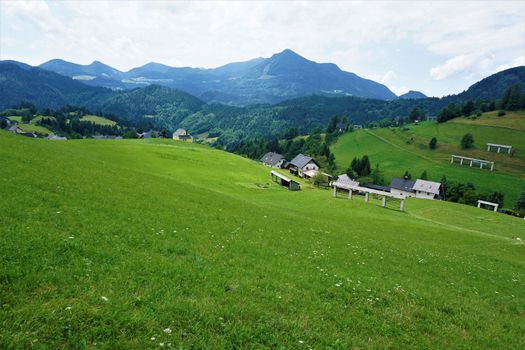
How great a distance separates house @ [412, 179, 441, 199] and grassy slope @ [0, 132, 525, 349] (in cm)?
11120

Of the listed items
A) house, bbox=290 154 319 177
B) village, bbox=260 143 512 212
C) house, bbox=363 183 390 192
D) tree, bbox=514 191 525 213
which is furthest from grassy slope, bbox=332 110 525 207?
house, bbox=290 154 319 177

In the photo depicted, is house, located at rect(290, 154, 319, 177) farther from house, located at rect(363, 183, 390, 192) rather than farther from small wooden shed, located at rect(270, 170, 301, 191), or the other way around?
small wooden shed, located at rect(270, 170, 301, 191)

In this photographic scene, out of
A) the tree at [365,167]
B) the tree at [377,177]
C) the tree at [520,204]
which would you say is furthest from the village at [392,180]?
the tree at [365,167]

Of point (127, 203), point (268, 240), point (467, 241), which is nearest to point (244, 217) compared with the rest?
point (268, 240)

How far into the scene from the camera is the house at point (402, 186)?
134 m

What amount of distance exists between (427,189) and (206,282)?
134875 millimetres

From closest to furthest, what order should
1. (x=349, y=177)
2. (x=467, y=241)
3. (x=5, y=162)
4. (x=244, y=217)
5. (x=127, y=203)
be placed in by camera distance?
(x=127, y=203) → (x=5, y=162) → (x=244, y=217) → (x=467, y=241) → (x=349, y=177)

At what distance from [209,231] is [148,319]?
1058 cm

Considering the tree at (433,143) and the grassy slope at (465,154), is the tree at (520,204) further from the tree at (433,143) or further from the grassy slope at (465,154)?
the tree at (433,143)

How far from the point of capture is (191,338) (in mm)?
7805

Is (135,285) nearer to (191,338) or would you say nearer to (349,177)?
(191,338)

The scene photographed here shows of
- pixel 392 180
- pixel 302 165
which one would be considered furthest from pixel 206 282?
pixel 392 180

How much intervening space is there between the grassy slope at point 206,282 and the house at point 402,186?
4633 inches

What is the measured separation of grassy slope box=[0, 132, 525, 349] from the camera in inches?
315
